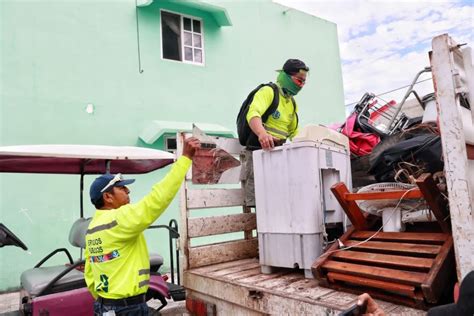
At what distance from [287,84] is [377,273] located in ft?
5.92

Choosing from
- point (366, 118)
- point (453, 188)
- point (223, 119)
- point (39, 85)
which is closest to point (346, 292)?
point (453, 188)

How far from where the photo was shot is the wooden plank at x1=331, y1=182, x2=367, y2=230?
2.16 m

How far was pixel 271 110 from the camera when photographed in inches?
121

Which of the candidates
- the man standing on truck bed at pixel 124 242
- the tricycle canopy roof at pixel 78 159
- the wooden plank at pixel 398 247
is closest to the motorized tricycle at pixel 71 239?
the tricycle canopy roof at pixel 78 159

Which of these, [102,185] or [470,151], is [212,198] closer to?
[102,185]

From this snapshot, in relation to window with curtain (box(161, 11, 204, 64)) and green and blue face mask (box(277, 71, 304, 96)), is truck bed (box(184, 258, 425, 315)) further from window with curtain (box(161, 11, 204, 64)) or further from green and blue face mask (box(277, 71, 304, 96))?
window with curtain (box(161, 11, 204, 64))

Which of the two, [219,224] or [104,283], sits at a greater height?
[219,224]

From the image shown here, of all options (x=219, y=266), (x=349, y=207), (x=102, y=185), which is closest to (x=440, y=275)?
(x=349, y=207)

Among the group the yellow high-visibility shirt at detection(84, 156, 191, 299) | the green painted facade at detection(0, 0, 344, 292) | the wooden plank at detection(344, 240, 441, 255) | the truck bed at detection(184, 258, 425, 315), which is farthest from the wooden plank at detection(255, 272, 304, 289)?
the green painted facade at detection(0, 0, 344, 292)

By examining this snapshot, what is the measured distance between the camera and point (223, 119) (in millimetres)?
9516

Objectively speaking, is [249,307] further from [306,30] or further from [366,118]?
[306,30]

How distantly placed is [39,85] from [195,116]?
132 inches

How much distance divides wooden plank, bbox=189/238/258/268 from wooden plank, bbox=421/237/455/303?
5.12 feet

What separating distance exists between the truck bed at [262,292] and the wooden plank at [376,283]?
7 centimetres
